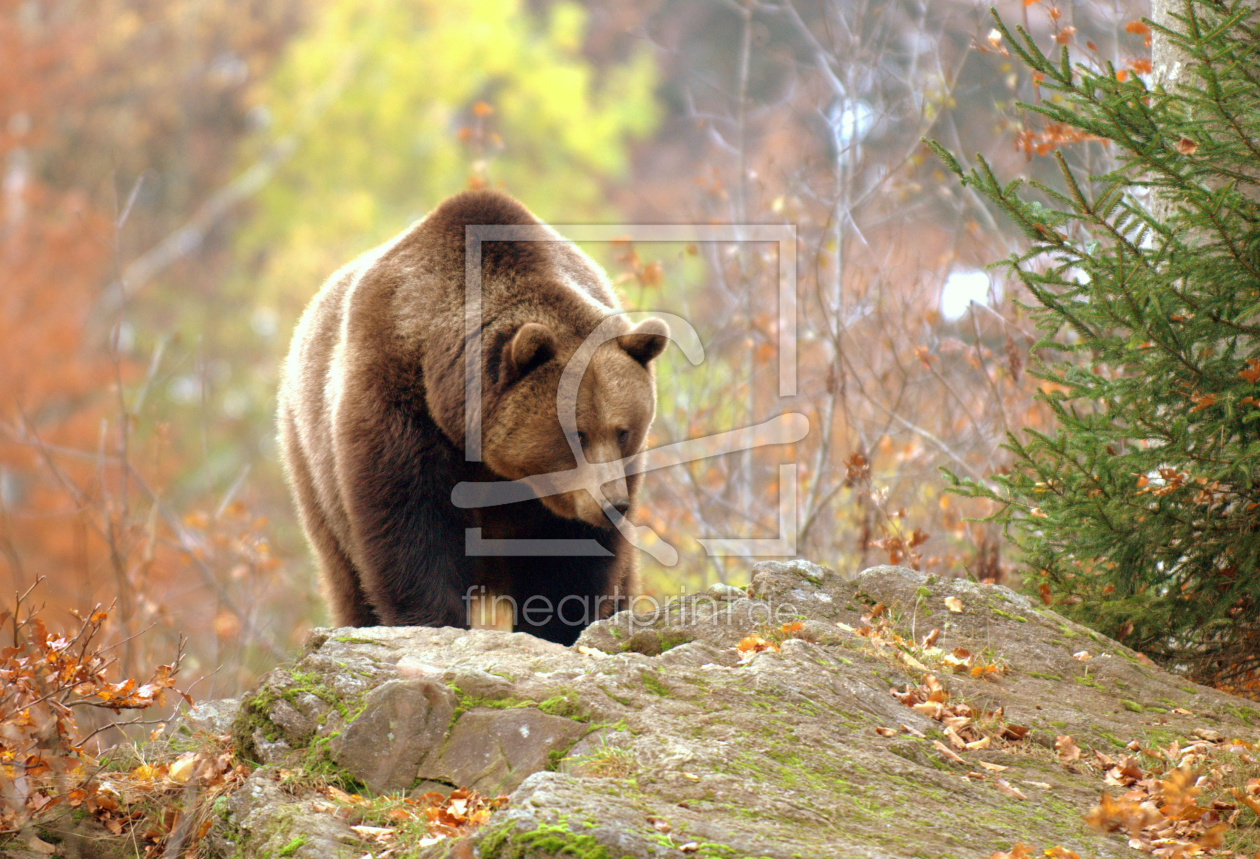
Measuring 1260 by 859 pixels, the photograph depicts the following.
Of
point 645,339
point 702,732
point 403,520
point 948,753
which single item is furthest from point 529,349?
point 948,753

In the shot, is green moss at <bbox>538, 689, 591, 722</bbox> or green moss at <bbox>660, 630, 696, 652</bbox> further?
green moss at <bbox>660, 630, 696, 652</bbox>

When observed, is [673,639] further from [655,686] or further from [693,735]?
[693,735]

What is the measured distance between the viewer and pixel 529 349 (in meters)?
4.92

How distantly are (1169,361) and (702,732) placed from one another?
2.46m

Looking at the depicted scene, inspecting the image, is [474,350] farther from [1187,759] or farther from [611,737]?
[1187,759]

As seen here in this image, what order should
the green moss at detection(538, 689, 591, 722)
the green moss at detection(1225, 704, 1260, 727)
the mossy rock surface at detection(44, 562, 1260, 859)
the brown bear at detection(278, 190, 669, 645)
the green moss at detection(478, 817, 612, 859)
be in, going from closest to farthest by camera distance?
the green moss at detection(478, 817, 612, 859)
the mossy rock surface at detection(44, 562, 1260, 859)
the green moss at detection(538, 689, 591, 722)
the green moss at detection(1225, 704, 1260, 727)
the brown bear at detection(278, 190, 669, 645)

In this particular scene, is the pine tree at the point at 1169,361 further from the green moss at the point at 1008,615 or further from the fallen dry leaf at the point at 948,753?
the fallen dry leaf at the point at 948,753

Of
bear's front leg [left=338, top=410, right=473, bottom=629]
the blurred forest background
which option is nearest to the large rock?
bear's front leg [left=338, top=410, right=473, bottom=629]

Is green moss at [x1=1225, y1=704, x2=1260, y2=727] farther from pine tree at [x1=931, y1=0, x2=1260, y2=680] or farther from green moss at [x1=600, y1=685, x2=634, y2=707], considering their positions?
green moss at [x1=600, y1=685, x2=634, y2=707]

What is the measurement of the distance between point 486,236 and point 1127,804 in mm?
3582

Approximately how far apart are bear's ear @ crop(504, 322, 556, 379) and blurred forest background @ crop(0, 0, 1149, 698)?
6.83ft

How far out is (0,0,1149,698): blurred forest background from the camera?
816cm

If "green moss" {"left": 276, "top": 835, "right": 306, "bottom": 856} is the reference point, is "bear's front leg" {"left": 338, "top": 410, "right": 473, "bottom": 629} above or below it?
above

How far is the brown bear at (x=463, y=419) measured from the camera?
4.97m
